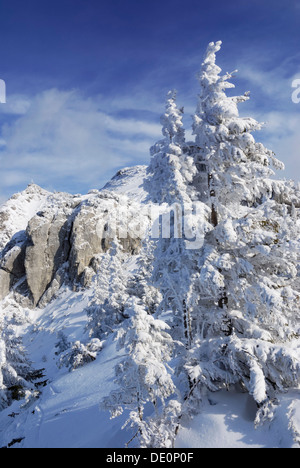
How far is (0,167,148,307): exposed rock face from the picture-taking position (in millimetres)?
56625

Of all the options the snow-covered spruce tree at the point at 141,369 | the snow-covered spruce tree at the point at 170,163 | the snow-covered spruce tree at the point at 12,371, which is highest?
the snow-covered spruce tree at the point at 170,163

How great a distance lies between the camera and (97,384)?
703 inches

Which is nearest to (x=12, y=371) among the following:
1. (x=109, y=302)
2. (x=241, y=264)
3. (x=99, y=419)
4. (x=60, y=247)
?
(x=99, y=419)

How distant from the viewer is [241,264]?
364 inches

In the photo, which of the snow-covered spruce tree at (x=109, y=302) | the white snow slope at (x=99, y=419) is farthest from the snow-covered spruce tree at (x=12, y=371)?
the snow-covered spruce tree at (x=109, y=302)

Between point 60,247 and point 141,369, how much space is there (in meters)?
54.6

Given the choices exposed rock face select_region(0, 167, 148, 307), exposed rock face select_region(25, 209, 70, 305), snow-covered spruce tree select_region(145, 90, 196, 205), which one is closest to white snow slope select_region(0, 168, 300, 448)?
snow-covered spruce tree select_region(145, 90, 196, 205)

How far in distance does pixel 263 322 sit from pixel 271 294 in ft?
5.89

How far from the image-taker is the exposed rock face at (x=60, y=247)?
56.6m

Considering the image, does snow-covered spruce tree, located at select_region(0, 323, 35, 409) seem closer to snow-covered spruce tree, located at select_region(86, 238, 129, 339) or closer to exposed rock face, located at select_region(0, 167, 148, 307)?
snow-covered spruce tree, located at select_region(86, 238, 129, 339)

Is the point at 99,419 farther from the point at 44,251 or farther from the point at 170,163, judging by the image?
the point at 44,251

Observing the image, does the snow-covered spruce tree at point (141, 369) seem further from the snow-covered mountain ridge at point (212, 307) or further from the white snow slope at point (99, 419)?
the white snow slope at point (99, 419)

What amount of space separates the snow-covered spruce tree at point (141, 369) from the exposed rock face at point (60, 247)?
4585 cm

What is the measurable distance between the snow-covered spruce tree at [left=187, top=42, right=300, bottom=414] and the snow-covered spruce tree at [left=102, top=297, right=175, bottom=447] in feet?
3.16
